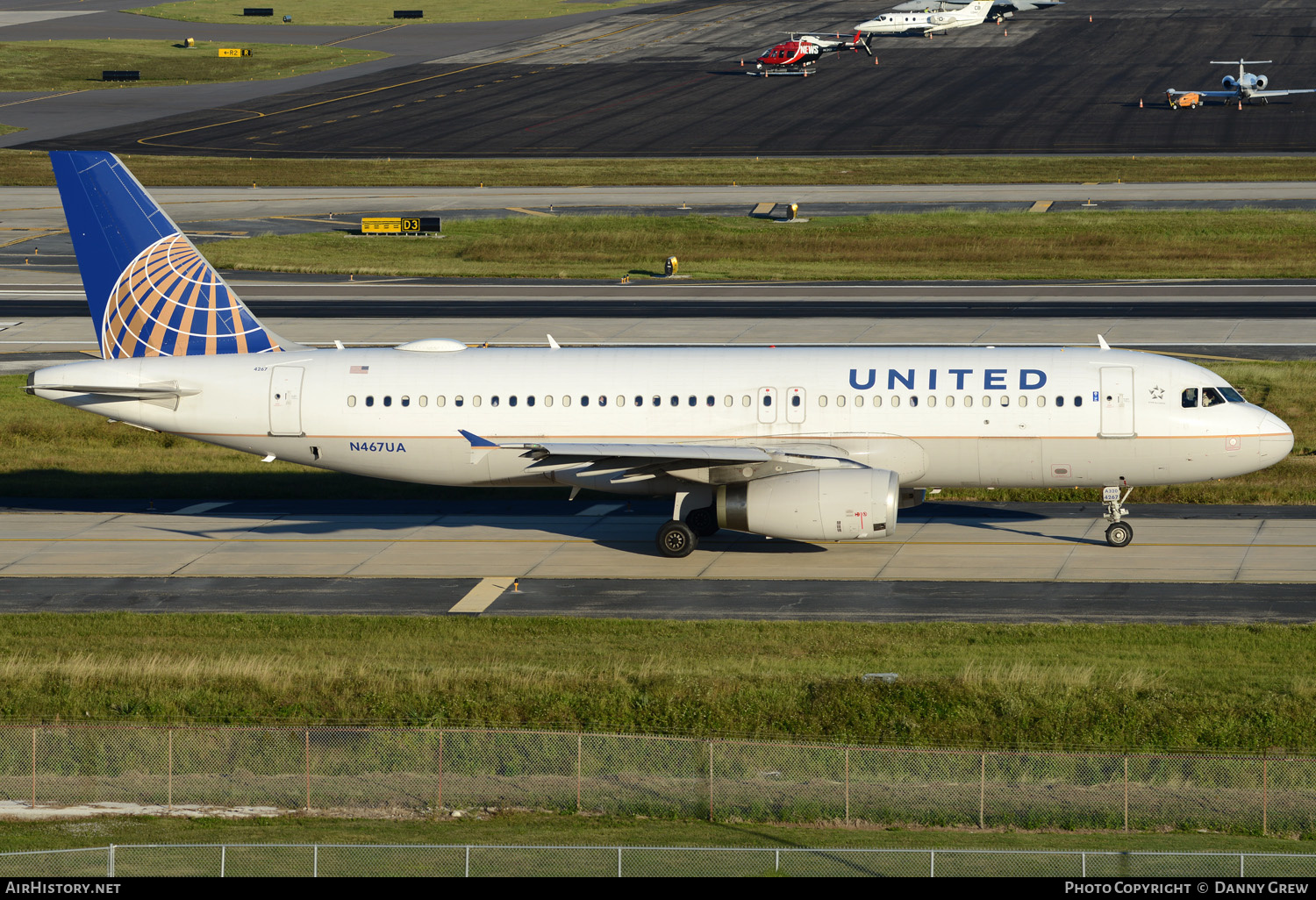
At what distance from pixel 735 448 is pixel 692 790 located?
15040 mm

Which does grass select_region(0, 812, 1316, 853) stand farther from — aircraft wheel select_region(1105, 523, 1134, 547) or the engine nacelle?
aircraft wheel select_region(1105, 523, 1134, 547)

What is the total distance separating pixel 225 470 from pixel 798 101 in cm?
9028

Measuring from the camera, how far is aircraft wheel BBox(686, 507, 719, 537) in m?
41.0

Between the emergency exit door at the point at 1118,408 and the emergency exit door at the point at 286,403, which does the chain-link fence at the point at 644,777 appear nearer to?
the emergency exit door at the point at 1118,408

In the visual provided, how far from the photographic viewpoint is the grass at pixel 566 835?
76.5 ft

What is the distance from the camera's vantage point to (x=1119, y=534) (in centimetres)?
4009

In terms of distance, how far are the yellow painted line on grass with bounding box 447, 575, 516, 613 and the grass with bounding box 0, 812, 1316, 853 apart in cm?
1194

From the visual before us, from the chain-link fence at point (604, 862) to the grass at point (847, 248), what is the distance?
60.4 metres

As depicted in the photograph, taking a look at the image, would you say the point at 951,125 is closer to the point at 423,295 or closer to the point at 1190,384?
the point at 423,295

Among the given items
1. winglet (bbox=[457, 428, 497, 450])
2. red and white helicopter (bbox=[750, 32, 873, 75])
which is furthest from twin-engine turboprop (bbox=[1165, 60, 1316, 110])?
winglet (bbox=[457, 428, 497, 450])

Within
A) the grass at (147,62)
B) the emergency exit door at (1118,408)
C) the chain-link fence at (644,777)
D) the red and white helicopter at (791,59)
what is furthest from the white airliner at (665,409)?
the grass at (147,62)

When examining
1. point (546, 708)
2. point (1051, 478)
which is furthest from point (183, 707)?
point (1051, 478)

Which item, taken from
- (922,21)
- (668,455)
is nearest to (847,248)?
(668,455)

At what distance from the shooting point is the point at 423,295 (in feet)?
255
